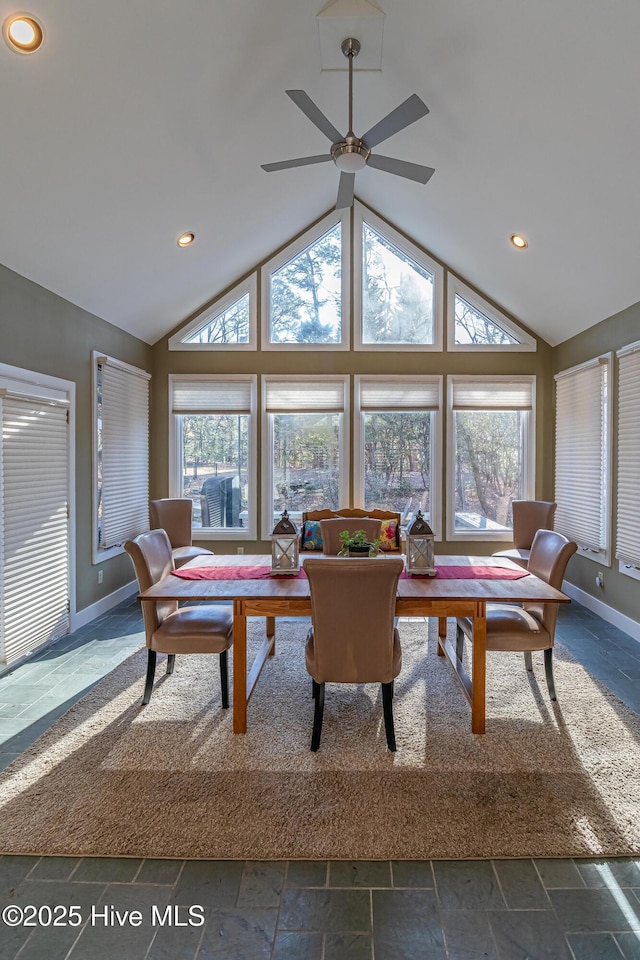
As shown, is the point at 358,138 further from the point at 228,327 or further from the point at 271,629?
the point at 271,629

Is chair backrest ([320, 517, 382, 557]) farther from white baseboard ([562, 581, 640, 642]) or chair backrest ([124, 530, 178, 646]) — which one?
white baseboard ([562, 581, 640, 642])

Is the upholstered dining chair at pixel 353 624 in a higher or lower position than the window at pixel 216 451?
lower

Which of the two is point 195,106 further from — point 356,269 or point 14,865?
point 14,865

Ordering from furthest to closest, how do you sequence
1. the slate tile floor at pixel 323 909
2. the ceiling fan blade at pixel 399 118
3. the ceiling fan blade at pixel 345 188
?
the ceiling fan blade at pixel 345 188 < the ceiling fan blade at pixel 399 118 < the slate tile floor at pixel 323 909

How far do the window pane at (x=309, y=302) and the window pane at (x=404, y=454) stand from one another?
1200mm

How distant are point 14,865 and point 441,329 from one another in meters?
5.54

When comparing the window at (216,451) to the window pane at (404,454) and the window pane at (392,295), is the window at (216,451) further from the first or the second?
the window pane at (392,295)

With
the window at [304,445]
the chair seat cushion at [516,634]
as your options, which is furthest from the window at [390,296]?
the chair seat cushion at [516,634]

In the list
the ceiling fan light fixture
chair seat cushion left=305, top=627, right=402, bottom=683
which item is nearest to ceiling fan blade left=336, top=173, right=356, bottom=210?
the ceiling fan light fixture

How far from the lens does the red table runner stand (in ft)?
9.68

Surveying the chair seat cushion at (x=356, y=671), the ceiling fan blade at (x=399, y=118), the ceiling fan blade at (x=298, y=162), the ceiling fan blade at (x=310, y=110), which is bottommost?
the chair seat cushion at (x=356, y=671)

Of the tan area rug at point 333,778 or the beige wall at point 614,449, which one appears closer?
the tan area rug at point 333,778

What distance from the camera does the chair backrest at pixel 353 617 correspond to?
7.55 ft

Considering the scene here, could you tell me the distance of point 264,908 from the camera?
1.66m
